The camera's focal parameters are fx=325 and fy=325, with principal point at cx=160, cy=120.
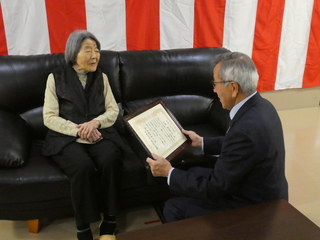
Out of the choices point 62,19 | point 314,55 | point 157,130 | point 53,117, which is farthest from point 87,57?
point 314,55

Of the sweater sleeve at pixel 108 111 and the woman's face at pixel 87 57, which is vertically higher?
the woman's face at pixel 87 57

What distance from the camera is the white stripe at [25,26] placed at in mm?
2414

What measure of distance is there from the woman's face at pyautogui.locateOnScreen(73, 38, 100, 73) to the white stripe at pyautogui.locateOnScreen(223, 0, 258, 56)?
150 centimetres

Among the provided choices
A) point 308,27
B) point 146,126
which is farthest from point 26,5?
point 308,27

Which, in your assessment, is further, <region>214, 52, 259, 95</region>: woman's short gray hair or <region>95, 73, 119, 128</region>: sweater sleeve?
<region>95, 73, 119, 128</region>: sweater sleeve

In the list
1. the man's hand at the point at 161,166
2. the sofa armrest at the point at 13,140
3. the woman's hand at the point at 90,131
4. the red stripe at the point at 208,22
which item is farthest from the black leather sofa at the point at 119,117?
the red stripe at the point at 208,22

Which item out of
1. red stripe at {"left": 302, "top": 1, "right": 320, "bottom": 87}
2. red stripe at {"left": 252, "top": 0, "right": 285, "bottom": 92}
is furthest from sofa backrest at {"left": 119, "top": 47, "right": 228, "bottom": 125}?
red stripe at {"left": 302, "top": 1, "right": 320, "bottom": 87}

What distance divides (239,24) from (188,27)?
1.75ft

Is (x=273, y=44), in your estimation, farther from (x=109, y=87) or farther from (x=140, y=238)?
(x=140, y=238)

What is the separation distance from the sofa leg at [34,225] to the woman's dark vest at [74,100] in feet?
1.31

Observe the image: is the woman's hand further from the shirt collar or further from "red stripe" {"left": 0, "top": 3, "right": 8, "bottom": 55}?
"red stripe" {"left": 0, "top": 3, "right": 8, "bottom": 55}

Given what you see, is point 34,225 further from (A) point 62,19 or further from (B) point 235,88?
(A) point 62,19

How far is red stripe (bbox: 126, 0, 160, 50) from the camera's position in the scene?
2.69m

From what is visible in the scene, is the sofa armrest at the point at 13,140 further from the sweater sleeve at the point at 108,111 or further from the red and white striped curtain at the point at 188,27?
the red and white striped curtain at the point at 188,27
